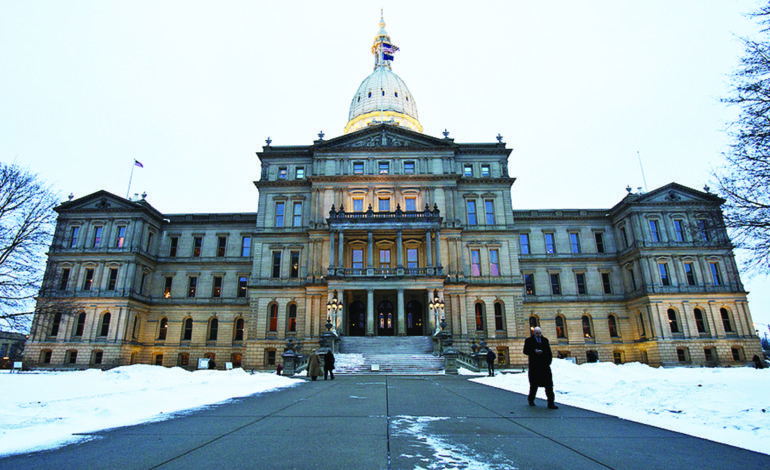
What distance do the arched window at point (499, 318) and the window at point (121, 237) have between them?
41.5m

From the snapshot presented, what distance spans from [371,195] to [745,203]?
3265cm

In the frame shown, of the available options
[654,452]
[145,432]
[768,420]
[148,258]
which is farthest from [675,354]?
[148,258]

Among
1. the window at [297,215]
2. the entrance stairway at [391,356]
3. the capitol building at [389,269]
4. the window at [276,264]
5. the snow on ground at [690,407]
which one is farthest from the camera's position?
the window at [297,215]

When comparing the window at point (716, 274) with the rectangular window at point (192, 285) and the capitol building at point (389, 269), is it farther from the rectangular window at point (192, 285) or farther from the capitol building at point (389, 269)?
the rectangular window at point (192, 285)

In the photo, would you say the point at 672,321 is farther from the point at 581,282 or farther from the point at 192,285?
the point at 192,285

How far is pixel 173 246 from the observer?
171ft

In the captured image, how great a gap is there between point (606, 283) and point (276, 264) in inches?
1479

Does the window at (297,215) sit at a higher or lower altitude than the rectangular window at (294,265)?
higher

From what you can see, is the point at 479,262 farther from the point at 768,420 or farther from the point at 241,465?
the point at 241,465

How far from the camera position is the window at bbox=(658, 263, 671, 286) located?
45.0m

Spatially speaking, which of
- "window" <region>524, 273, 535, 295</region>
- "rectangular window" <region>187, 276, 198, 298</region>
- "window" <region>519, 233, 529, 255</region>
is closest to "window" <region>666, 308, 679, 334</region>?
"window" <region>524, 273, 535, 295</region>

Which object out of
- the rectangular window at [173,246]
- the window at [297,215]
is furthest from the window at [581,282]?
the rectangular window at [173,246]

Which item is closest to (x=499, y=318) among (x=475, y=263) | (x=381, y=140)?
(x=475, y=263)

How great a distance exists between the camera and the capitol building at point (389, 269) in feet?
137
